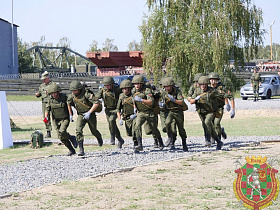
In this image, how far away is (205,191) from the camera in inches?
401

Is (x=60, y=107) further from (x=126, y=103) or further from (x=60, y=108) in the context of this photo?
(x=126, y=103)

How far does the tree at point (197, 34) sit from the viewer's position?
3531cm

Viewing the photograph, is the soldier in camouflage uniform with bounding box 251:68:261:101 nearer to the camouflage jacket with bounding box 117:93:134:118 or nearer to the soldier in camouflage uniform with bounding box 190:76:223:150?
the soldier in camouflage uniform with bounding box 190:76:223:150

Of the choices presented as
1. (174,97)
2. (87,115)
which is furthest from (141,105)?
(87,115)

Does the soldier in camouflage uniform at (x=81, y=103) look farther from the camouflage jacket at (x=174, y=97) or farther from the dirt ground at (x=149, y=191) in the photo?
the dirt ground at (x=149, y=191)

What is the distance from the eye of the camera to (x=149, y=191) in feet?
33.7

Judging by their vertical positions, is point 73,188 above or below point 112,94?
below

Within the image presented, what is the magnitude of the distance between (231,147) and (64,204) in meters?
7.46

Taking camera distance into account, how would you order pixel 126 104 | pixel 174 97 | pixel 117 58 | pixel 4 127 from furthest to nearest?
pixel 117 58
pixel 4 127
pixel 126 104
pixel 174 97

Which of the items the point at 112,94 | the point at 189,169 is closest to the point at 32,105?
the point at 112,94

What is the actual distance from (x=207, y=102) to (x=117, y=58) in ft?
150

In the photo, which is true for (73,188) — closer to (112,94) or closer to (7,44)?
(112,94)

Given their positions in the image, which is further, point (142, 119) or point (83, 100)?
point (142, 119)

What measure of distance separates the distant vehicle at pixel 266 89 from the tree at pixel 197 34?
7.93 ft
